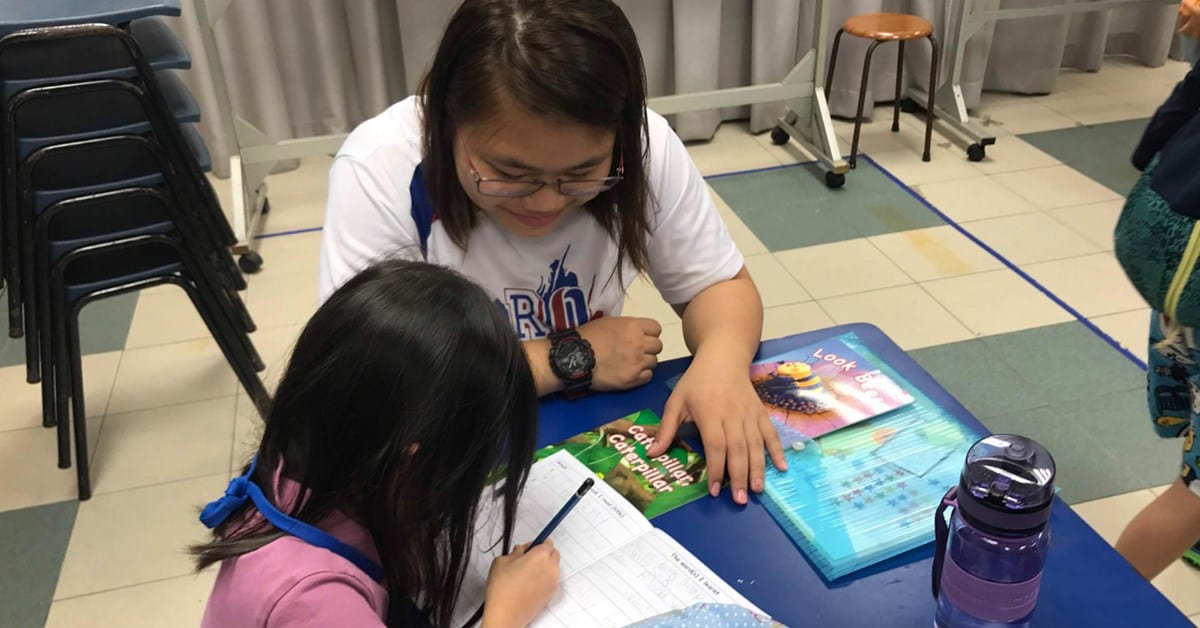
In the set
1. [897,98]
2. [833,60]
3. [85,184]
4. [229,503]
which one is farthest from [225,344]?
[897,98]

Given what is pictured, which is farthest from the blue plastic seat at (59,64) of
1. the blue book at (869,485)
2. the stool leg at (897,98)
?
the stool leg at (897,98)

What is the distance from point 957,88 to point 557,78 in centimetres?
288

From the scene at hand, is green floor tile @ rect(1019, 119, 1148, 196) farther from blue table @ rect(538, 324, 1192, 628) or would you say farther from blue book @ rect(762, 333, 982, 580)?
blue table @ rect(538, 324, 1192, 628)

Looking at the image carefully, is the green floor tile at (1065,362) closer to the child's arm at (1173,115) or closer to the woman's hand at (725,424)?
the child's arm at (1173,115)

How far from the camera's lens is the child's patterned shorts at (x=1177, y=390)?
123 centimetres

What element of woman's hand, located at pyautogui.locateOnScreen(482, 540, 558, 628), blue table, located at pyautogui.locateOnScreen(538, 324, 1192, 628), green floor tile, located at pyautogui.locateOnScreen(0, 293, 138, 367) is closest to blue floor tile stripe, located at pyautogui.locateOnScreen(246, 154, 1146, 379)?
green floor tile, located at pyautogui.locateOnScreen(0, 293, 138, 367)

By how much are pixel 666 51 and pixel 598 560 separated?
110 inches

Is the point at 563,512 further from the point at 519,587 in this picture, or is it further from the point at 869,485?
the point at 869,485

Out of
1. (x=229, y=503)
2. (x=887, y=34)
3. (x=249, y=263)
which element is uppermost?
(x=229, y=503)

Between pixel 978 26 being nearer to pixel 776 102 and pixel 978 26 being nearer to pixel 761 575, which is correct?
pixel 776 102

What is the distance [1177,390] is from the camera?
4.27 feet

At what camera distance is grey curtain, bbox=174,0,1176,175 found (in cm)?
300

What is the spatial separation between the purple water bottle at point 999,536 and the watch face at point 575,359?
17.4 inches

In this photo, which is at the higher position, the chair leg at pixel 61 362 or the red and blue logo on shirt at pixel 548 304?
the red and blue logo on shirt at pixel 548 304
